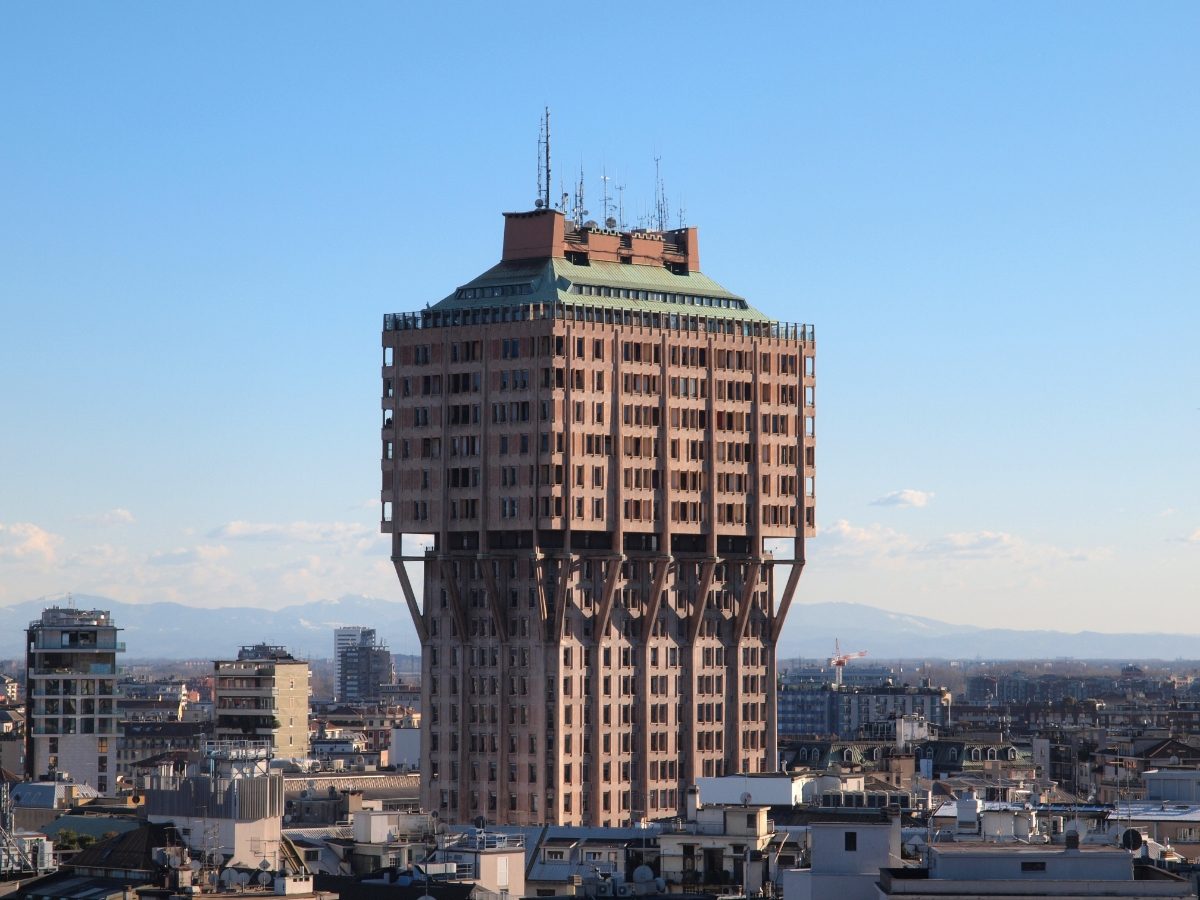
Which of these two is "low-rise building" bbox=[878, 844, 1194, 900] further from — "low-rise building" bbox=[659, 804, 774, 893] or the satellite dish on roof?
"low-rise building" bbox=[659, 804, 774, 893]

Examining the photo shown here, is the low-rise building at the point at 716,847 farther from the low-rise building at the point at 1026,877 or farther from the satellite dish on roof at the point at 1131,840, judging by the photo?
the low-rise building at the point at 1026,877

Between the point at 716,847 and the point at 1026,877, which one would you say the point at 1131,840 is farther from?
the point at 1026,877

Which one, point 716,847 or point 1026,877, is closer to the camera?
point 1026,877

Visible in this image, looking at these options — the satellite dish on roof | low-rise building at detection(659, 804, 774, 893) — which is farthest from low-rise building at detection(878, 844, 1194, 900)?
low-rise building at detection(659, 804, 774, 893)

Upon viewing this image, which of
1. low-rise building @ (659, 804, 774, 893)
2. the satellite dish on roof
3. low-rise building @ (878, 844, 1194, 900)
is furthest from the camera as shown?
low-rise building @ (659, 804, 774, 893)

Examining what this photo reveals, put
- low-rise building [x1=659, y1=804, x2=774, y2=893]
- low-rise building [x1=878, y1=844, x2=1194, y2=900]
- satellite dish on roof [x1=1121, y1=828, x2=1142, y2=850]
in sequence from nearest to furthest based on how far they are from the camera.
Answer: low-rise building [x1=878, y1=844, x2=1194, y2=900]
satellite dish on roof [x1=1121, y1=828, x2=1142, y2=850]
low-rise building [x1=659, y1=804, x2=774, y2=893]

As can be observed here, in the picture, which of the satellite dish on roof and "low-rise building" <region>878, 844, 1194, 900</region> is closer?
"low-rise building" <region>878, 844, 1194, 900</region>

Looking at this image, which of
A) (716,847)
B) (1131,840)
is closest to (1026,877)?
(1131,840)

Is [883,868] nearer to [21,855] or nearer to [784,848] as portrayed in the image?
[784,848]

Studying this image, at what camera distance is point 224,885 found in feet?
506

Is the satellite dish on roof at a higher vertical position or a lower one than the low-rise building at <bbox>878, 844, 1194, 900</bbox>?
higher

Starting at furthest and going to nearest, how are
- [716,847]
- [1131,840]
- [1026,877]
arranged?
[716,847], [1131,840], [1026,877]

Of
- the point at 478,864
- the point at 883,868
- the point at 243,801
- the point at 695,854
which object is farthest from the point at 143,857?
the point at 883,868

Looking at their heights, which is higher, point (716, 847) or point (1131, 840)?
point (1131, 840)
